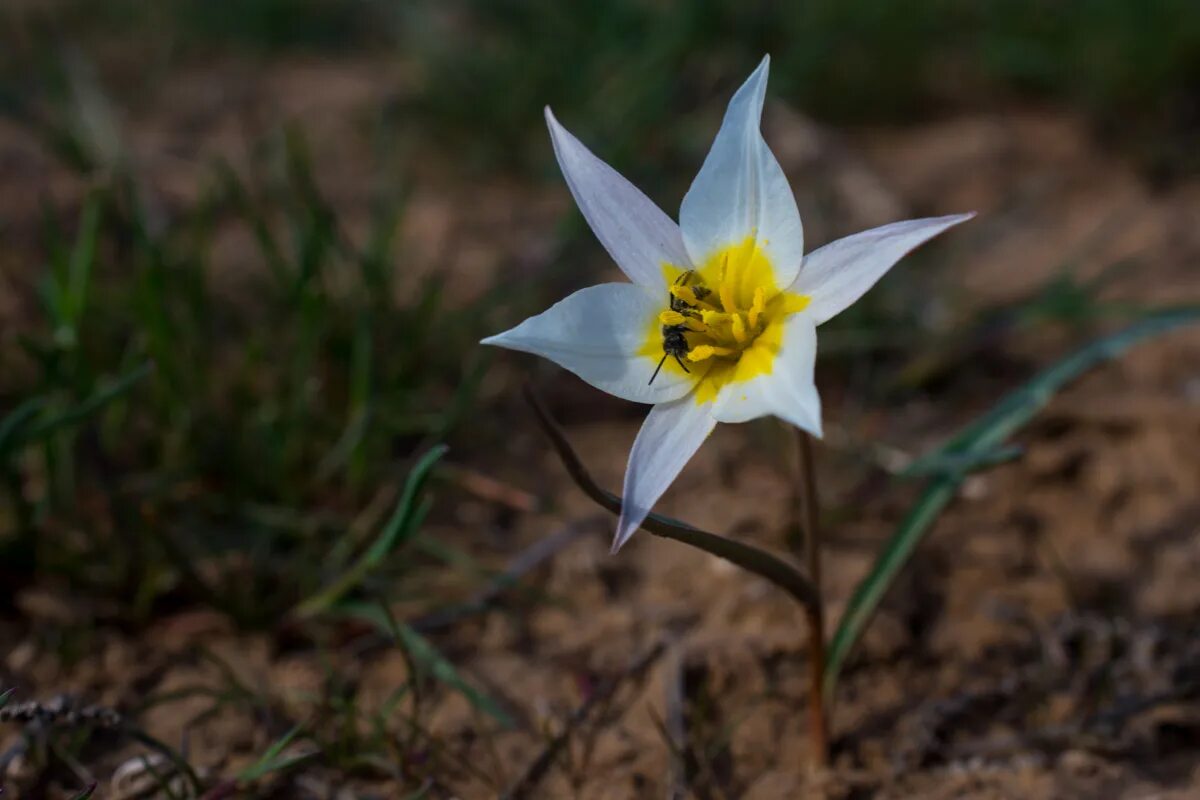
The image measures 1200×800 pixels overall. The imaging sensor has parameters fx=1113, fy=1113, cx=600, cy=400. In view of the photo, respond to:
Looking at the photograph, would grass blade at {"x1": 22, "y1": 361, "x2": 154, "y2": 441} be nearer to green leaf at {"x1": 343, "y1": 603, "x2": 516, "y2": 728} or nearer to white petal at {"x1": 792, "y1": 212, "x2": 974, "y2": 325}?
green leaf at {"x1": 343, "y1": 603, "x2": 516, "y2": 728}

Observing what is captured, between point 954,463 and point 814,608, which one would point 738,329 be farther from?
point 954,463

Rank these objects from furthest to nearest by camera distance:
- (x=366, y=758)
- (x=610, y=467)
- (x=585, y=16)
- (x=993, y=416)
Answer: (x=585, y=16)
(x=610, y=467)
(x=993, y=416)
(x=366, y=758)

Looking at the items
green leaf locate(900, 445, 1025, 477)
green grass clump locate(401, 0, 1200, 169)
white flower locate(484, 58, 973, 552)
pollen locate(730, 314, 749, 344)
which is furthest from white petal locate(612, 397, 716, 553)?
green grass clump locate(401, 0, 1200, 169)

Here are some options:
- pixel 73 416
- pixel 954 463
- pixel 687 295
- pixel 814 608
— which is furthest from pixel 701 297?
pixel 73 416

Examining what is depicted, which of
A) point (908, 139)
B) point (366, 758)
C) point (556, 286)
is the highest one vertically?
point (908, 139)

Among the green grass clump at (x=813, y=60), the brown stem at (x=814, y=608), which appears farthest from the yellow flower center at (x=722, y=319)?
the green grass clump at (x=813, y=60)

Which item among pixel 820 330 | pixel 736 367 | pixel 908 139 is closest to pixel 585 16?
pixel 908 139

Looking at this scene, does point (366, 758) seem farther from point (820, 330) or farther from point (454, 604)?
point (820, 330)
